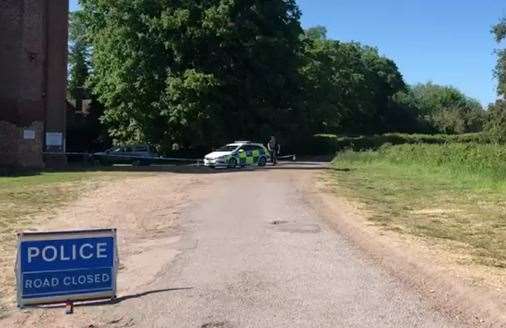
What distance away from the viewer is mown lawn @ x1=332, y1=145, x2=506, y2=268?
44.1 feet

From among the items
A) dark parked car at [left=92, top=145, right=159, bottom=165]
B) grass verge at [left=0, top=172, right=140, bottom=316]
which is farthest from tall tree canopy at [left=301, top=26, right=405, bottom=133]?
grass verge at [left=0, top=172, right=140, bottom=316]

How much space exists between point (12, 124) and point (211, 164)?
11.2 meters

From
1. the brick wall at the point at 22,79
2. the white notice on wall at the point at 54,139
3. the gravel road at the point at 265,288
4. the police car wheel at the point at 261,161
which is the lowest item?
the gravel road at the point at 265,288

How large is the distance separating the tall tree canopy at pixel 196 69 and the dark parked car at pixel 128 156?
2.67 metres

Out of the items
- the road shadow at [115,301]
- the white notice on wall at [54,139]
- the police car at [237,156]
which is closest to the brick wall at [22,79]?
the white notice on wall at [54,139]

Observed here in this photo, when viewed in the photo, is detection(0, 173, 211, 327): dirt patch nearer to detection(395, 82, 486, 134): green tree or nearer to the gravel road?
the gravel road

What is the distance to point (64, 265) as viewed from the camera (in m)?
7.41

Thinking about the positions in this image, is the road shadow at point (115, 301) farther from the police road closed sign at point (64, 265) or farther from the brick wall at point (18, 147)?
the brick wall at point (18, 147)

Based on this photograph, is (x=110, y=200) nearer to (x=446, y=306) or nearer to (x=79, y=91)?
(x=446, y=306)

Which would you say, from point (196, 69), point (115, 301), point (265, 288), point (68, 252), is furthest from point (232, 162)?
point (68, 252)

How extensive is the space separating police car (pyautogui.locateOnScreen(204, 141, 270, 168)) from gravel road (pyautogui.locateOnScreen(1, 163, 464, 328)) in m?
21.9

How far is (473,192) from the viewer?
22781mm

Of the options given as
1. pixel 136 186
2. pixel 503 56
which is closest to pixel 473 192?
pixel 136 186

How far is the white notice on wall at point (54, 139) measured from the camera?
40.1 meters
